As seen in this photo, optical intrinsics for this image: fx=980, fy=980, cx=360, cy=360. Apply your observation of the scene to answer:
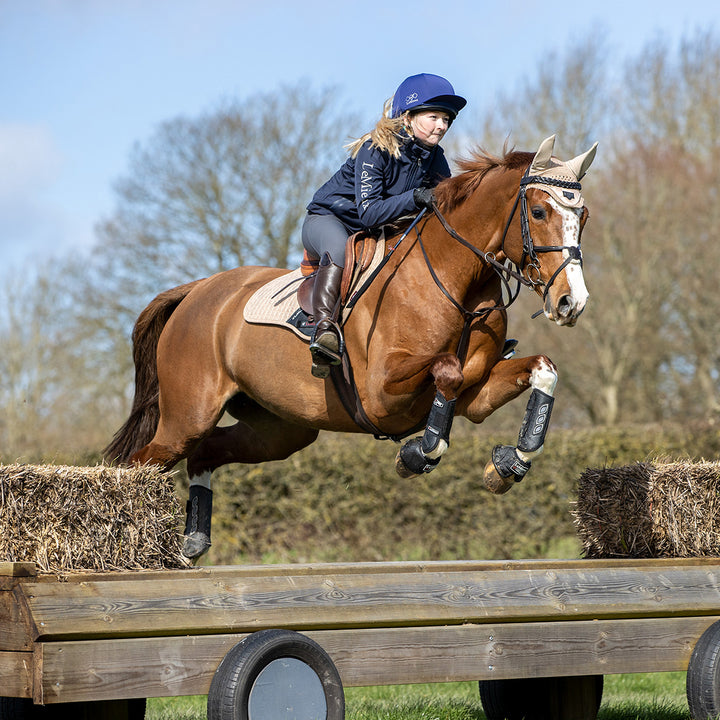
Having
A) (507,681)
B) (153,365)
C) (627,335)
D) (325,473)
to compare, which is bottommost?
(507,681)

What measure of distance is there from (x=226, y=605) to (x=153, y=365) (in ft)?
9.53

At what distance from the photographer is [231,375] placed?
19.0 feet

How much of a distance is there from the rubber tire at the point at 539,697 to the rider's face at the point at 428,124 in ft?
9.68

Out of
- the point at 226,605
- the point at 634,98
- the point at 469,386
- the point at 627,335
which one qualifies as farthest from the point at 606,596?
the point at 634,98

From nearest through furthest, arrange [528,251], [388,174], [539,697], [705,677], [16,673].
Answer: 1. [16,673]
2. [528,251]
3. [705,677]
4. [388,174]
5. [539,697]

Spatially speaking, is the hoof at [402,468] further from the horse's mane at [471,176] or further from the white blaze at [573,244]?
the horse's mane at [471,176]

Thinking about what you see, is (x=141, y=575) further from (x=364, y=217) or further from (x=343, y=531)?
(x=343, y=531)

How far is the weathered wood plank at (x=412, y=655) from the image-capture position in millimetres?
3668

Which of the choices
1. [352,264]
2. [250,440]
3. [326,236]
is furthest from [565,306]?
[250,440]

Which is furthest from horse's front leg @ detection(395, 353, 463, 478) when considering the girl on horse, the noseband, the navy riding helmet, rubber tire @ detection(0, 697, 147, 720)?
rubber tire @ detection(0, 697, 147, 720)

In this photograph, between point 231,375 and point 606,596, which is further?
point 231,375

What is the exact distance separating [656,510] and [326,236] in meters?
2.29

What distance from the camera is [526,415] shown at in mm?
4688

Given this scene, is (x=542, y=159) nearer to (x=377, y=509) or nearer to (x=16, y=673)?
(x=16, y=673)
